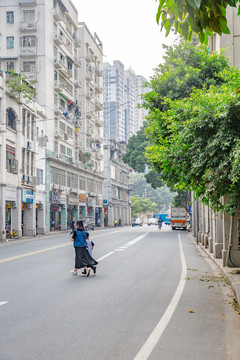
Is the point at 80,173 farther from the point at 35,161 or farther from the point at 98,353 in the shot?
the point at 98,353

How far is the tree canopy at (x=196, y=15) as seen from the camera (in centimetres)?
445

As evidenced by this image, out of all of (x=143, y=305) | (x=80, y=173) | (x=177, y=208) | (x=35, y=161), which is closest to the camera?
(x=143, y=305)

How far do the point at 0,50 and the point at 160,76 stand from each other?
35768mm

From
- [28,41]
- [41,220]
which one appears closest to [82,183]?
[41,220]

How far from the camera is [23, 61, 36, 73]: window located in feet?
168

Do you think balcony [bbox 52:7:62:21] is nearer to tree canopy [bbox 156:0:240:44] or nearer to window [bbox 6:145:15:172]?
window [bbox 6:145:15:172]

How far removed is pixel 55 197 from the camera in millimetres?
51500

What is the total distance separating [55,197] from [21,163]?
11443 mm

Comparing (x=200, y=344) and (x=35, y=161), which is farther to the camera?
(x=35, y=161)

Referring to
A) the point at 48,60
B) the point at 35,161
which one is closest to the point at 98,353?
the point at 35,161

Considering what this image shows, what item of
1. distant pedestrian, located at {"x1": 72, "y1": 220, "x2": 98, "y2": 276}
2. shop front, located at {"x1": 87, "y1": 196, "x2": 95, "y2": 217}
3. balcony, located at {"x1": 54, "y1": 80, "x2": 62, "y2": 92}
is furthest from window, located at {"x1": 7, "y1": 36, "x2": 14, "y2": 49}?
distant pedestrian, located at {"x1": 72, "y1": 220, "x2": 98, "y2": 276}

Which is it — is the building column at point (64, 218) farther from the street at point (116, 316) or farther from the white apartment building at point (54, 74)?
the street at point (116, 316)

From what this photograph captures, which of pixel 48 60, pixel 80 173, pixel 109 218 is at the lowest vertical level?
pixel 109 218

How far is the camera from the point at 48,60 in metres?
51.6
